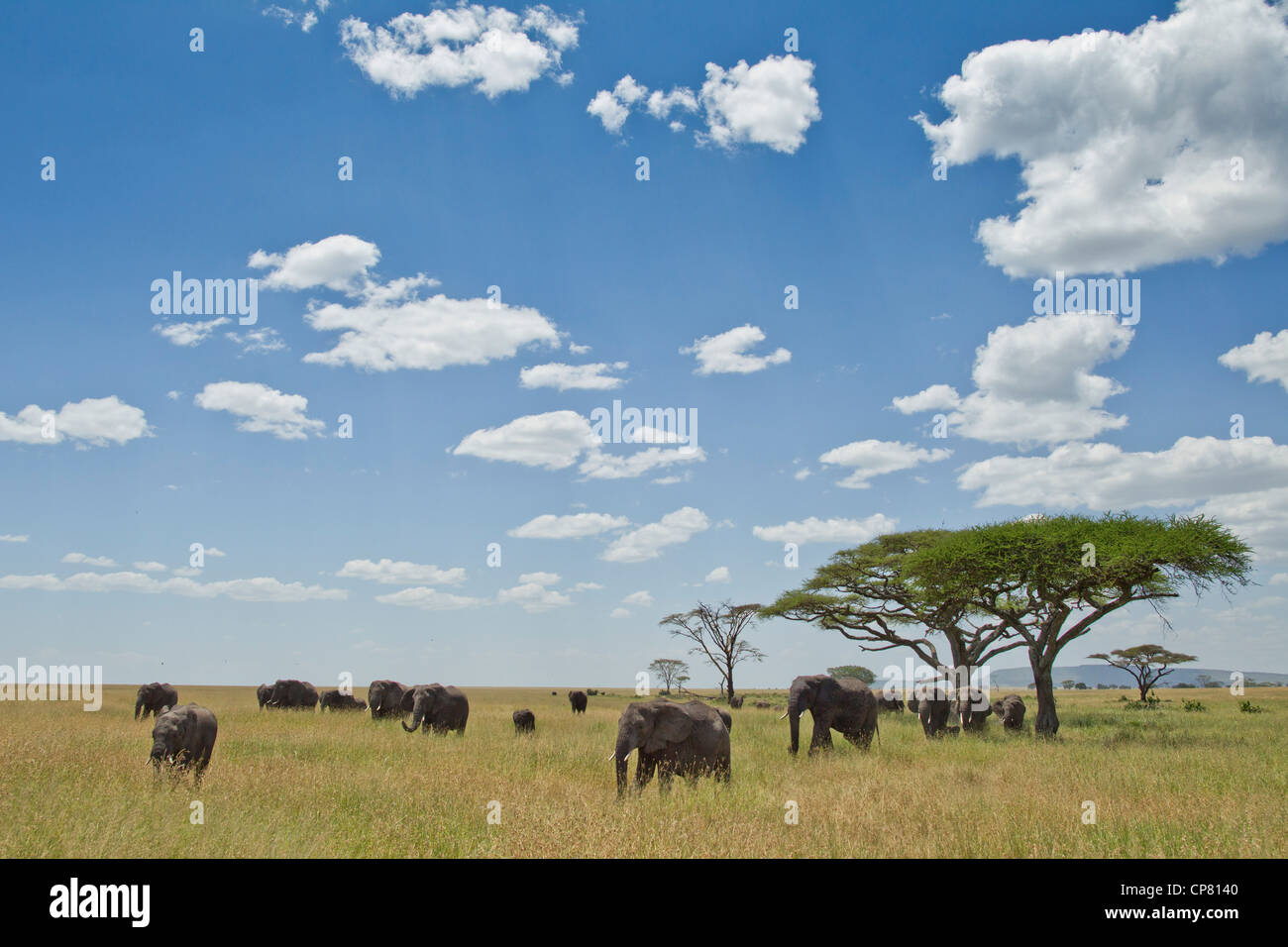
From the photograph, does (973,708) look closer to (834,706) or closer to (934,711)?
(934,711)

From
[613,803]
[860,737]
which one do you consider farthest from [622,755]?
[860,737]

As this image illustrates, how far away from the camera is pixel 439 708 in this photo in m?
24.8

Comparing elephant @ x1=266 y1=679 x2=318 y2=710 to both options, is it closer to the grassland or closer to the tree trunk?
the grassland

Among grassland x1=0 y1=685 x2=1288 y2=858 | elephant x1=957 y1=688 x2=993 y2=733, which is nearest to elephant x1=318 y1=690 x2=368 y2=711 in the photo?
grassland x1=0 y1=685 x2=1288 y2=858

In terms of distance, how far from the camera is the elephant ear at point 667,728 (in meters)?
12.5

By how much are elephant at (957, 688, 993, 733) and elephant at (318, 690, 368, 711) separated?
1071 inches

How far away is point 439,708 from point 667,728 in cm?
1440

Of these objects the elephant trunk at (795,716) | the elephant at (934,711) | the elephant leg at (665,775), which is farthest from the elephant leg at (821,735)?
the elephant leg at (665,775)

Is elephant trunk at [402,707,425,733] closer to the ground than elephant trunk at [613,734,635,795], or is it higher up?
closer to the ground

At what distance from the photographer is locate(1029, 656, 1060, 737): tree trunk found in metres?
25.7
